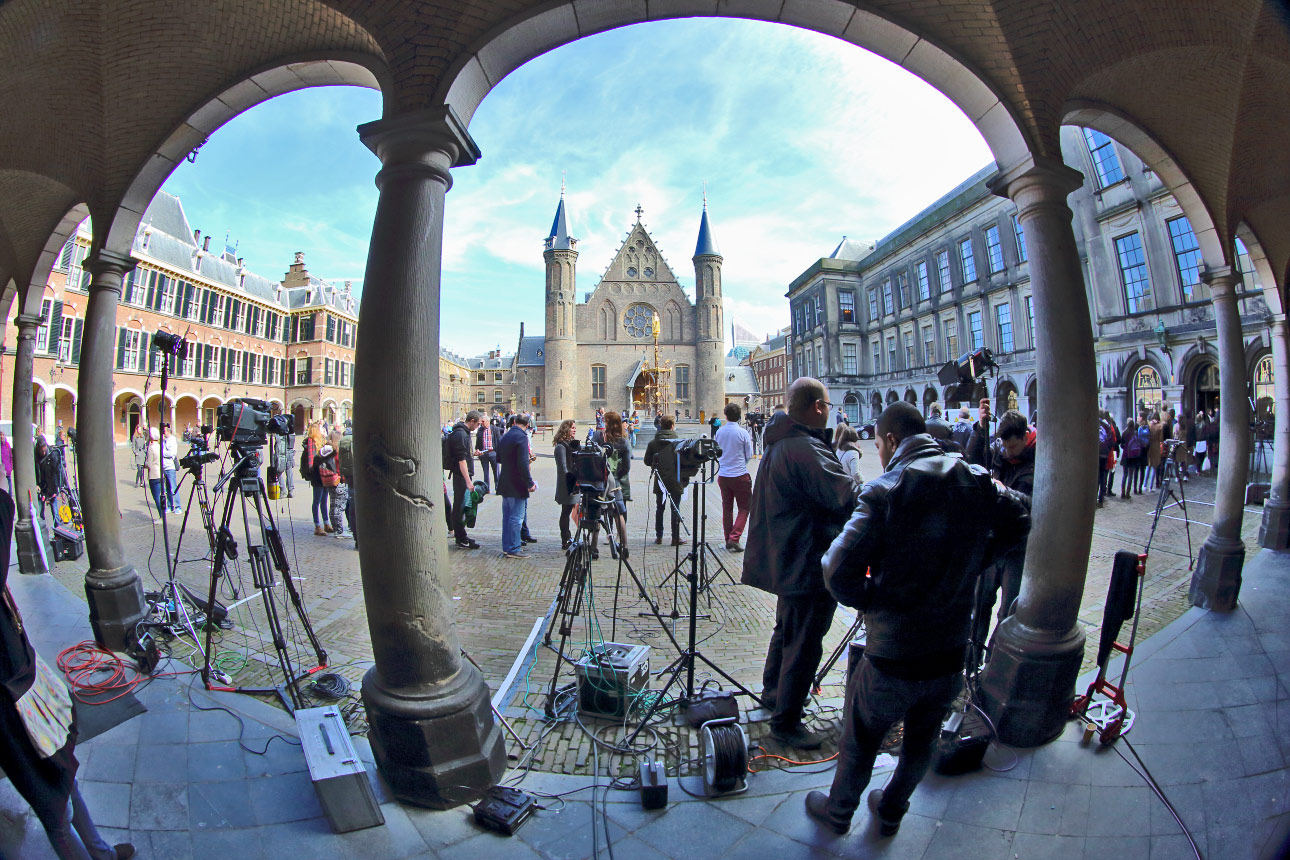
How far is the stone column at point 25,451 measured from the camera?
5.90 metres

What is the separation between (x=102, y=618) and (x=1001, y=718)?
616 cm

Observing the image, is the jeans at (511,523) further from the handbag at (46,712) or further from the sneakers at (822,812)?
the sneakers at (822,812)

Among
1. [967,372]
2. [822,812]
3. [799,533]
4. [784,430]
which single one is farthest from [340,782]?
[967,372]

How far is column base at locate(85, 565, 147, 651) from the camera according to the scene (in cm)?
408

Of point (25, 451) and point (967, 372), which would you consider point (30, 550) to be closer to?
point (25, 451)

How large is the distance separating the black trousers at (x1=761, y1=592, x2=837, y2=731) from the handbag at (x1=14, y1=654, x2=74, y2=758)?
9.31 feet

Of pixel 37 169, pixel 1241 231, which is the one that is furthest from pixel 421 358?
pixel 1241 231

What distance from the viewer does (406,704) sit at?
95.4 inches

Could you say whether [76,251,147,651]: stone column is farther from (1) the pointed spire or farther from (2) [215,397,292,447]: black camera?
(1) the pointed spire

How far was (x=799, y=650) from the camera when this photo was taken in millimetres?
2752

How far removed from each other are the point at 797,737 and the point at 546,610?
8.51 ft

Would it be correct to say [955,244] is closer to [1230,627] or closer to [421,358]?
[1230,627]

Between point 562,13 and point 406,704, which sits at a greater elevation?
point 562,13

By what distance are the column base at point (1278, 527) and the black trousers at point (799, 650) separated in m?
7.35
